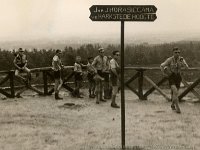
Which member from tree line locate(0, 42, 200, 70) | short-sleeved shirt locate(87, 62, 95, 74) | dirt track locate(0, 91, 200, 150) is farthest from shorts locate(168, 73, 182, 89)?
tree line locate(0, 42, 200, 70)

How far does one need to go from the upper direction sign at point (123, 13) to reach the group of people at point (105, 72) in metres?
3.94

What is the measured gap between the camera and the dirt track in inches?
351

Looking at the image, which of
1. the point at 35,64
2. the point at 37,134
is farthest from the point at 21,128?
the point at 35,64

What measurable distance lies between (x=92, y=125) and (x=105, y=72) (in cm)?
406

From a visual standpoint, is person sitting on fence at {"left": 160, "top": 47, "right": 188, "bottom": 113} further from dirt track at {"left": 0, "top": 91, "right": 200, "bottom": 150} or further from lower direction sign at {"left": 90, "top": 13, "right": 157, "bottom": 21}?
lower direction sign at {"left": 90, "top": 13, "right": 157, "bottom": 21}

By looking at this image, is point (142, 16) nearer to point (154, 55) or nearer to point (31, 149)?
point (31, 149)

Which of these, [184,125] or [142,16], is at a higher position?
[142,16]

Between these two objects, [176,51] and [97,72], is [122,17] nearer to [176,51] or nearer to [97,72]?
[176,51]

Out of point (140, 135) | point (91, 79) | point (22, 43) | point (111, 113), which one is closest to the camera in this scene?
point (140, 135)

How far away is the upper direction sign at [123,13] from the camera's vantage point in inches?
327

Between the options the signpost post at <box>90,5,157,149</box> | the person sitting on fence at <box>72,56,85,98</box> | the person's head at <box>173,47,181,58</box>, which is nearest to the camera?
the signpost post at <box>90,5,157,149</box>

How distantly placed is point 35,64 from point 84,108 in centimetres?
2079

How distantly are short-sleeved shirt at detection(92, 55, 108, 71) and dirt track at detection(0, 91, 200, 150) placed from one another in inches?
47.1

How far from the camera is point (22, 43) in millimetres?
58438
